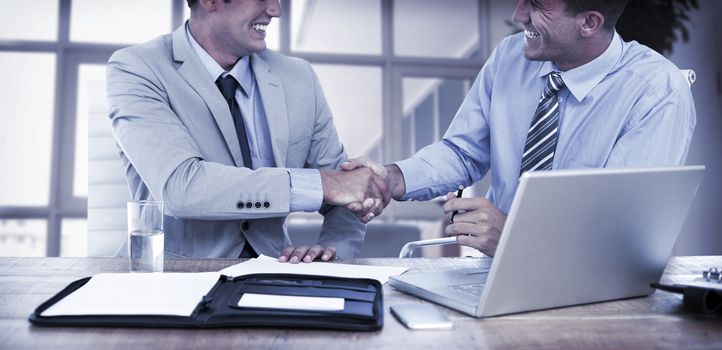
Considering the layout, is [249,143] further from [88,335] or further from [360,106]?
[360,106]

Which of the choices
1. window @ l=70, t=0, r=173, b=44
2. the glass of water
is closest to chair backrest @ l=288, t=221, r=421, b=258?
the glass of water

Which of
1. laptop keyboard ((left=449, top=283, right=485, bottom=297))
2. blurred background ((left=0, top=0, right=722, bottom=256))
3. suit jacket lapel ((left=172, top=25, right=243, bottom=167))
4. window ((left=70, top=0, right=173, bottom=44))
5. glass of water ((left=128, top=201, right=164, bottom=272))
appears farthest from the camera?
window ((left=70, top=0, right=173, bottom=44))

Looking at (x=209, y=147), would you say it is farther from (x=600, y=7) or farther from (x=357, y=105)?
(x=357, y=105)

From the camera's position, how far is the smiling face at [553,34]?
1875 mm

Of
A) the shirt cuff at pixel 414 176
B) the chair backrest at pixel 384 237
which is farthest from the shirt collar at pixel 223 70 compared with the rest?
the chair backrest at pixel 384 237

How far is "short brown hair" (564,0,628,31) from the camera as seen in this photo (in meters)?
1.87

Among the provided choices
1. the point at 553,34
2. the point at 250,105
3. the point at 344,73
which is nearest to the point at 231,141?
the point at 250,105

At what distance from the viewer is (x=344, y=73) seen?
5.62 metres

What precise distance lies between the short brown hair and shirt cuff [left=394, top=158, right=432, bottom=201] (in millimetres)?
645

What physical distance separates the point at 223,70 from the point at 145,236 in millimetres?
961

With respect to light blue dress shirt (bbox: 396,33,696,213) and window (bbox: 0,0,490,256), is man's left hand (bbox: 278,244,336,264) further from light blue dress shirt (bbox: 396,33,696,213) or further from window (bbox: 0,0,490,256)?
window (bbox: 0,0,490,256)

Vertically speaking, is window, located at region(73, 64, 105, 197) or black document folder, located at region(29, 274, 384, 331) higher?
window, located at region(73, 64, 105, 197)

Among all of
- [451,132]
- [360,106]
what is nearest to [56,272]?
[451,132]

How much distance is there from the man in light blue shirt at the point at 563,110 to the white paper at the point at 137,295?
3.04ft
